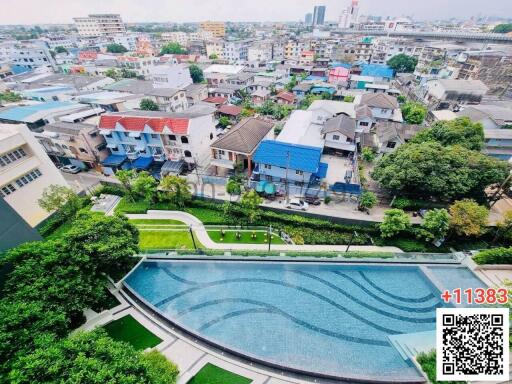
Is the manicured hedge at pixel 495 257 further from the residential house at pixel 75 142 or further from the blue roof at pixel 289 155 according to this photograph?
the residential house at pixel 75 142

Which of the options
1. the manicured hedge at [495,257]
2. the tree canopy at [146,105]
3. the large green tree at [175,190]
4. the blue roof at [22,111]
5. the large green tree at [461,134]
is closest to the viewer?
the manicured hedge at [495,257]

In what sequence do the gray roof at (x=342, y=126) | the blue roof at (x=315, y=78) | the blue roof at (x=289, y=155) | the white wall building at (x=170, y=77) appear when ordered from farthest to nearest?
1. the blue roof at (x=315, y=78)
2. the white wall building at (x=170, y=77)
3. the gray roof at (x=342, y=126)
4. the blue roof at (x=289, y=155)

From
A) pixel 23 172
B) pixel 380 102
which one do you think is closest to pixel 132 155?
pixel 23 172

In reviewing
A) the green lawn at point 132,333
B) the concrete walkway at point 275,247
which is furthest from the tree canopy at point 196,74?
the green lawn at point 132,333

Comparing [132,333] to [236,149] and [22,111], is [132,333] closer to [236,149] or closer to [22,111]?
[236,149]

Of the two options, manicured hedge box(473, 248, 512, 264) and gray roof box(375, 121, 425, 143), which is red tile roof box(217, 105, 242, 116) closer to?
gray roof box(375, 121, 425, 143)

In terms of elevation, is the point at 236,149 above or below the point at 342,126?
below

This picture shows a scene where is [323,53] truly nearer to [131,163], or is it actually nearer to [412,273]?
[131,163]
